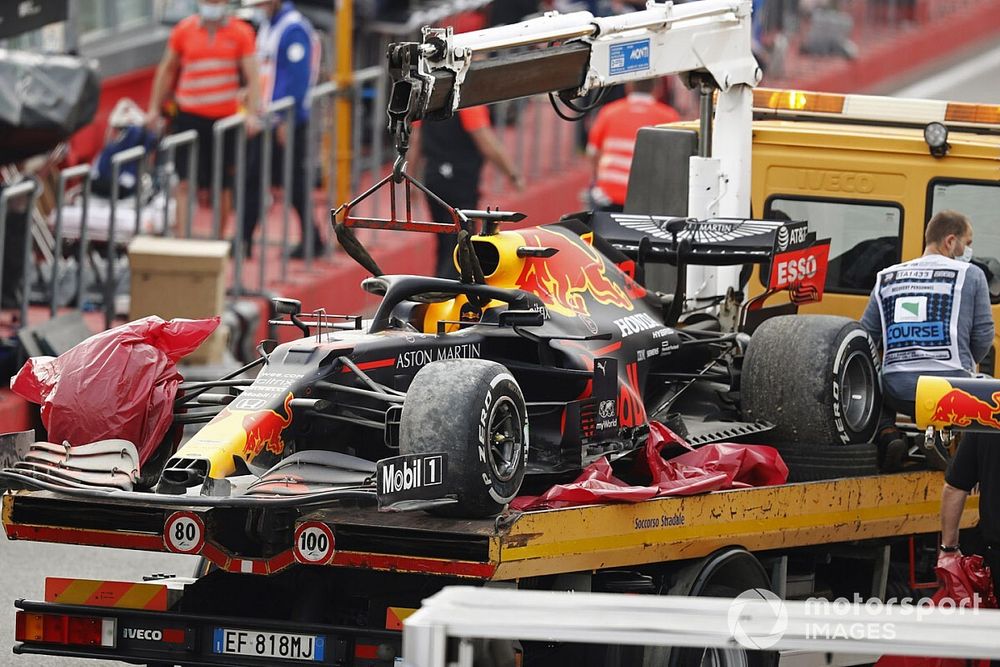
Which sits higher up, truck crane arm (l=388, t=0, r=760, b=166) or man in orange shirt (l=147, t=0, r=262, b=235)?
Answer: man in orange shirt (l=147, t=0, r=262, b=235)

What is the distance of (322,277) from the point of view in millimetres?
16922

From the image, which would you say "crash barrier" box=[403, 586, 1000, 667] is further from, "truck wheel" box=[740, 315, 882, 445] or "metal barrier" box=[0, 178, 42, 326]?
"metal barrier" box=[0, 178, 42, 326]

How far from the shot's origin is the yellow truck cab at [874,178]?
10828 mm

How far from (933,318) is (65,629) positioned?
411 centimetres

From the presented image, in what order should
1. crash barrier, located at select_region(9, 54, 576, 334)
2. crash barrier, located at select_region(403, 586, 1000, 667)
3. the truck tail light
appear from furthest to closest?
crash barrier, located at select_region(9, 54, 576, 334) < the truck tail light < crash barrier, located at select_region(403, 586, 1000, 667)

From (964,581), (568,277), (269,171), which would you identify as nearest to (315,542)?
(568,277)

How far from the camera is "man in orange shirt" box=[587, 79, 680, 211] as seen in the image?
15617 millimetres

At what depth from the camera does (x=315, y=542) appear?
758 cm

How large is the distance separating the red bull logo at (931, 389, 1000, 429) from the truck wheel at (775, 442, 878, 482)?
3.79ft

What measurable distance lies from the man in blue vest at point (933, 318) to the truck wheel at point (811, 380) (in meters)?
0.13

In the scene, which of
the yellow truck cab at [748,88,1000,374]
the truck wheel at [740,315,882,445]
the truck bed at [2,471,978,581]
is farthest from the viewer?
the yellow truck cab at [748,88,1000,374]

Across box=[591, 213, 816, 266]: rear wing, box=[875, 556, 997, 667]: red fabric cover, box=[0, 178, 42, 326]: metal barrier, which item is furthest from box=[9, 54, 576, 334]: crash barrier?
box=[875, 556, 997, 667]: red fabric cover

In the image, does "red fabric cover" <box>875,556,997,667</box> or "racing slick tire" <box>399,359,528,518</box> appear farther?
"red fabric cover" <box>875,556,997,667</box>

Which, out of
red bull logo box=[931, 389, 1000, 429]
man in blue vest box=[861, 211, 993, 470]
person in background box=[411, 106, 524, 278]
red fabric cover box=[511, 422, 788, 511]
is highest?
person in background box=[411, 106, 524, 278]
